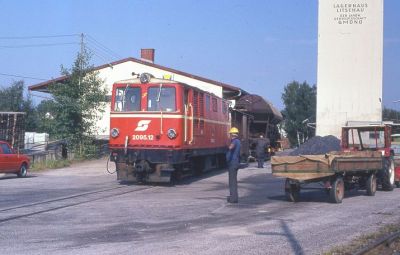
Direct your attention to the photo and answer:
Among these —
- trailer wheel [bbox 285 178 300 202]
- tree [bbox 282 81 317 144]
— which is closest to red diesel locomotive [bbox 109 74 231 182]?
trailer wheel [bbox 285 178 300 202]

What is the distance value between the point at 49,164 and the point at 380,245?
2209 cm

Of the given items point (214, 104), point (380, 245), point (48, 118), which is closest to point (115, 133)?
point (214, 104)

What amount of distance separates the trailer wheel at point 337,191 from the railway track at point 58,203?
6.18 metres

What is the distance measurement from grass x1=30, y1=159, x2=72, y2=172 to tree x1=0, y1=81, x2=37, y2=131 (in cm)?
2740

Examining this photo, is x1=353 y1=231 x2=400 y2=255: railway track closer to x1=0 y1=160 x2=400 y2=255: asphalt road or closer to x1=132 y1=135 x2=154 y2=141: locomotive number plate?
x1=0 y1=160 x2=400 y2=255: asphalt road

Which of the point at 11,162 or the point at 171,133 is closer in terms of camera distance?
the point at 171,133

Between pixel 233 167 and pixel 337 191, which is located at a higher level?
pixel 233 167

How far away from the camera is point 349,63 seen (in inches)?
1314

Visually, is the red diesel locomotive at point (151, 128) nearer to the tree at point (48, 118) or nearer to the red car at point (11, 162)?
the red car at point (11, 162)

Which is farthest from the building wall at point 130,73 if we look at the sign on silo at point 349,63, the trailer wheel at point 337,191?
the trailer wheel at point 337,191

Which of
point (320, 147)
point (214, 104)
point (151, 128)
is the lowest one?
point (320, 147)

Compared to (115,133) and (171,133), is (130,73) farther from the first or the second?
(171,133)

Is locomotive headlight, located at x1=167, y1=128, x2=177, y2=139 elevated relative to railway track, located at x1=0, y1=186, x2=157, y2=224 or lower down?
elevated

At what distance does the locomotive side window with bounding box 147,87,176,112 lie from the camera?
19.6m
